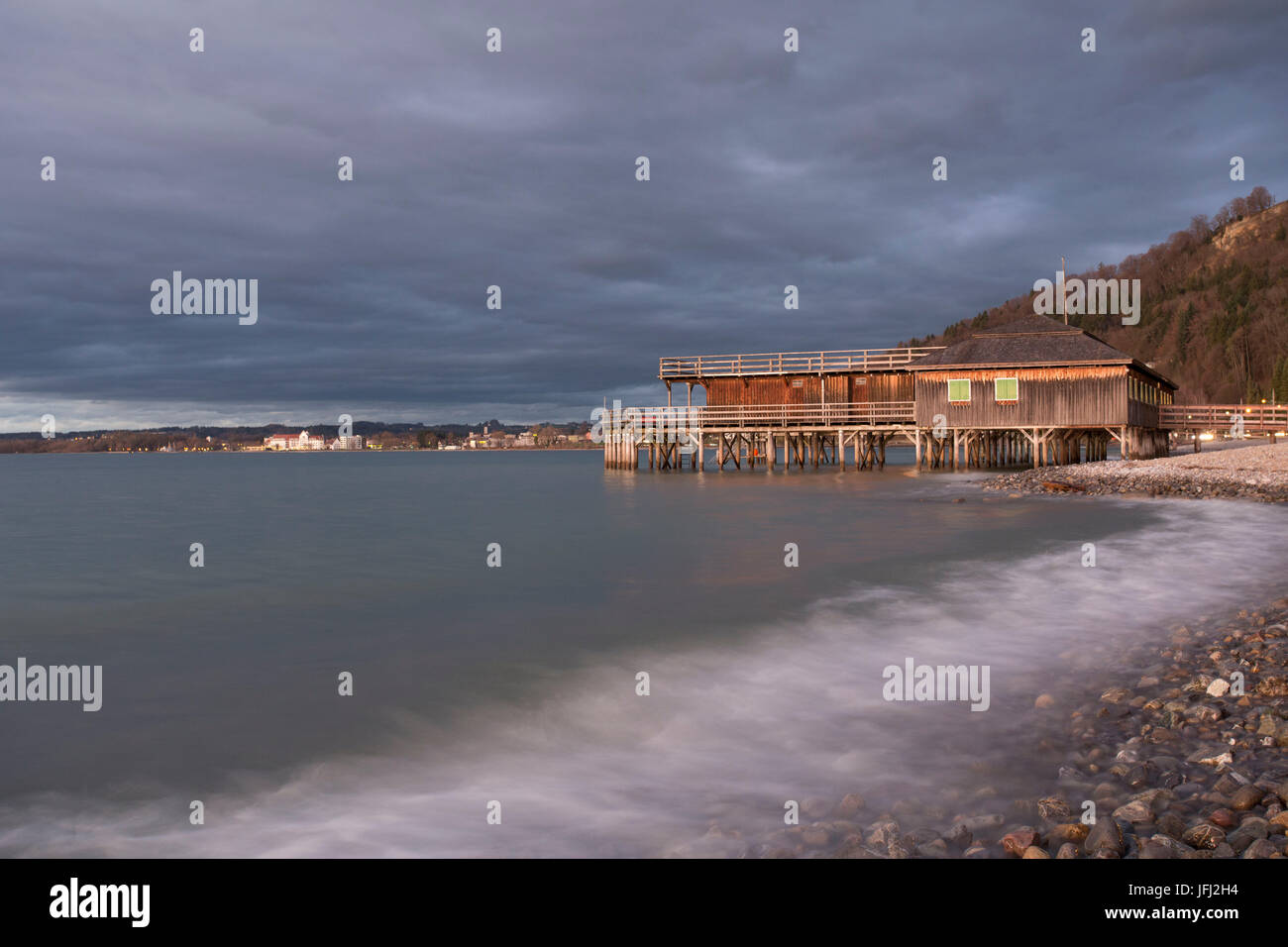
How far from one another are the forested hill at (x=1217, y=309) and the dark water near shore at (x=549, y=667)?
11921 cm

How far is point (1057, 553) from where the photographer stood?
17.8 metres

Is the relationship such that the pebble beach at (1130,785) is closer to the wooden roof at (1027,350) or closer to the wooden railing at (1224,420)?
the wooden roof at (1027,350)

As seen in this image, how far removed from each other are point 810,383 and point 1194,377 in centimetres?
12368

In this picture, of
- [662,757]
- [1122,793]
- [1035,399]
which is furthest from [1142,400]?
[662,757]

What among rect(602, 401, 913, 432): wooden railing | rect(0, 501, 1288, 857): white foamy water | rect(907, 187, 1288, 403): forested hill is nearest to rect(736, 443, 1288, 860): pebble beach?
rect(0, 501, 1288, 857): white foamy water

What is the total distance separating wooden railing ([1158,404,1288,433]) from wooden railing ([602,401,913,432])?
1779 centimetres

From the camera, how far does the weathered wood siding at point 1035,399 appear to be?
4109 centimetres

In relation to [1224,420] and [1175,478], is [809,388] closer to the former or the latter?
[1175,478]

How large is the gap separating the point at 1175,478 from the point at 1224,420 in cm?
3805

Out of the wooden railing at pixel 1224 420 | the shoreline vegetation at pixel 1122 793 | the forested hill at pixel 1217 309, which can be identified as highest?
the forested hill at pixel 1217 309

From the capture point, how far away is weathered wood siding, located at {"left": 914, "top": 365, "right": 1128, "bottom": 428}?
41094 mm

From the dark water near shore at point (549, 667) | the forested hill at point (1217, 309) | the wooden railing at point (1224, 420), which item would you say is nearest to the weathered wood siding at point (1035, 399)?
the wooden railing at point (1224, 420)
